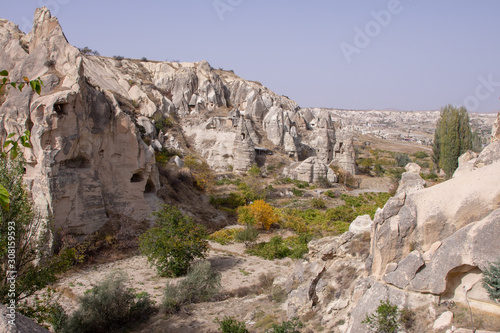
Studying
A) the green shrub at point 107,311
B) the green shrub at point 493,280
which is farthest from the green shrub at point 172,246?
the green shrub at point 493,280

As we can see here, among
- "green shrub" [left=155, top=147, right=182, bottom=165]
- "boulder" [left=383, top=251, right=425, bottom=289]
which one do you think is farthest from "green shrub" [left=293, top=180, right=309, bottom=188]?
"boulder" [left=383, top=251, right=425, bottom=289]

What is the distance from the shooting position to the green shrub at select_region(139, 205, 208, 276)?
12.0m

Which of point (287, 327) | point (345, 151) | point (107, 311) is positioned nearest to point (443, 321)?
point (287, 327)

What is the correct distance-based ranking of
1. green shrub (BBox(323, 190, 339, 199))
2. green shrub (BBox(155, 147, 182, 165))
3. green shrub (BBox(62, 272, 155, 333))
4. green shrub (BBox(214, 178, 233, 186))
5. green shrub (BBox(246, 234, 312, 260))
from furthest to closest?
1. green shrub (BBox(214, 178, 233, 186))
2. green shrub (BBox(155, 147, 182, 165))
3. green shrub (BBox(323, 190, 339, 199))
4. green shrub (BBox(246, 234, 312, 260))
5. green shrub (BBox(62, 272, 155, 333))

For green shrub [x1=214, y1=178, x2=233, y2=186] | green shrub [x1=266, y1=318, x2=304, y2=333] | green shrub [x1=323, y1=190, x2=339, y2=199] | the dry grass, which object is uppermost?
green shrub [x1=214, y1=178, x2=233, y2=186]

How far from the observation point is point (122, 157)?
51.9 feet

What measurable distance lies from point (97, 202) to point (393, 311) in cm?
1158

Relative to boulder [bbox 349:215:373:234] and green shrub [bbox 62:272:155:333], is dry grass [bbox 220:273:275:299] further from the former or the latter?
boulder [bbox 349:215:373:234]

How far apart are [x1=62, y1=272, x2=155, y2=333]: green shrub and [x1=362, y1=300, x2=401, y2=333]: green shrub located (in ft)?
19.1

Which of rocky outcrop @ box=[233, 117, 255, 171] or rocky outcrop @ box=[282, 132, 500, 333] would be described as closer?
rocky outcrop @ box=[282, 132, 500, 333]

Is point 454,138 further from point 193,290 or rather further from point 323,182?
point 193,290

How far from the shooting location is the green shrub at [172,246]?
39.3 feet

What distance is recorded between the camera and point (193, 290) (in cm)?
1008

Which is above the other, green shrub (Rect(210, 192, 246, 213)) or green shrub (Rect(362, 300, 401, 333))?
green shrub (Rect(210, 192, 246, 213))
